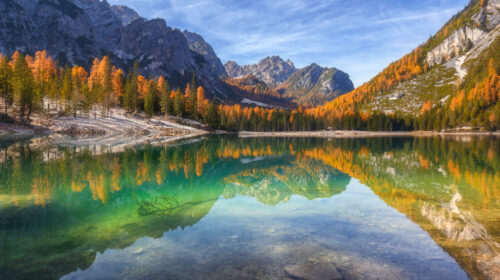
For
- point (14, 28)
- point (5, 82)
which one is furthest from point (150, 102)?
point (14, 28)

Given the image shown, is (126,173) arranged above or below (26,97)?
below

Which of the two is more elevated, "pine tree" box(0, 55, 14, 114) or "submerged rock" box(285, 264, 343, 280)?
"pine tree" box(0, 55, 14, 114)

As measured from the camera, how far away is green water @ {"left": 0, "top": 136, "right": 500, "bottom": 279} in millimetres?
7539

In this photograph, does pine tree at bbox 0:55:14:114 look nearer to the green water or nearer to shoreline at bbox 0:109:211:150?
shoreline at bbox 0:109:211:150

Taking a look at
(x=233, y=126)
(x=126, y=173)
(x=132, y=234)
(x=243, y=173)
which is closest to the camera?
(x=132, y=234)

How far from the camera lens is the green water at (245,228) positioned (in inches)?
297

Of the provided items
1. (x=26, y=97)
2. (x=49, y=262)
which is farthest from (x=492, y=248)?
(x=26, y=97)

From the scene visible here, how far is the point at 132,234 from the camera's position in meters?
10.1

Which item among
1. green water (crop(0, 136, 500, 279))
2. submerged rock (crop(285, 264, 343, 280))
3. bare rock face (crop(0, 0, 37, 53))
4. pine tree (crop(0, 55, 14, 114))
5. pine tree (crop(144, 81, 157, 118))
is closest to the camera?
submerged rock (crop(285, 264, 343, 280))

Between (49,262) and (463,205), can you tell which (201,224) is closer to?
(49,262)

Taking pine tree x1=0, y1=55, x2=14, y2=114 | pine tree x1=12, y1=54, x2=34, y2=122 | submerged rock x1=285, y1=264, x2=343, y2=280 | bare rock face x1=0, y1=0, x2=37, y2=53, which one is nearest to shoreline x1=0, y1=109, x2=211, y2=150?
pine tree x1=12, y1=54, x2=34, y2=122

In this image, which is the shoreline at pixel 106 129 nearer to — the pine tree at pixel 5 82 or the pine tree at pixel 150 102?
the pine tree at pixel 150 102

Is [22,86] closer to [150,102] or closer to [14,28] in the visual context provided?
[150,102]

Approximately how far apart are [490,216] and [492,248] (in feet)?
13.9
